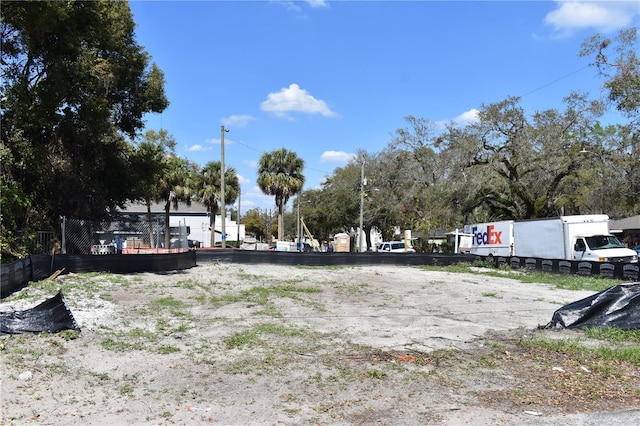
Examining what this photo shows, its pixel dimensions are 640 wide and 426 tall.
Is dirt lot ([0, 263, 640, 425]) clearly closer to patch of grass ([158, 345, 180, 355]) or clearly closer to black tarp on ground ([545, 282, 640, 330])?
patch of grass ([158, 345, 180, 355])

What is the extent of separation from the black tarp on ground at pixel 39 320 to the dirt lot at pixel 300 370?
0.22 metres

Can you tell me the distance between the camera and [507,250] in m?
29.2

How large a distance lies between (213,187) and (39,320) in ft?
134

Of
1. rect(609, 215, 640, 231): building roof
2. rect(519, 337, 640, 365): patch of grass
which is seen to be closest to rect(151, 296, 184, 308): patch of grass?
rect(519, 337, 640, 365): patch of grass

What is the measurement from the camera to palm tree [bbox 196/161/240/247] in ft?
157

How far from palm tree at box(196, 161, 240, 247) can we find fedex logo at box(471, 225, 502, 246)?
24.5 meters

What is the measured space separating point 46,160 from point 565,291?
19477 mm

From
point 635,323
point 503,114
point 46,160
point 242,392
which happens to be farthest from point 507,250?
point 242,392

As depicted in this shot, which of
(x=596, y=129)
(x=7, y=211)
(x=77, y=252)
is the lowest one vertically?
(x=77, y=252)

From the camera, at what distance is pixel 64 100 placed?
1862cm

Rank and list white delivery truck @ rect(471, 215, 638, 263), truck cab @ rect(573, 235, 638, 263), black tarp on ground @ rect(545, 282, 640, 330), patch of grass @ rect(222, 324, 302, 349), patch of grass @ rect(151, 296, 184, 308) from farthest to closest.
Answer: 1. white delivery truck @ rect(471, 215, 638, 263)
2. truck cab @ rect(573, 235, 638, 263)
3. patch of grass @ rect(151, 296, 184, 308)
4. black tarp on ground @ rect(545, 282, 640, 330)
5. patch of grass @ rect(222, 324, 302, 349)

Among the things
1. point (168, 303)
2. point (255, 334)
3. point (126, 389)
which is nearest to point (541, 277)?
point (168, 303)

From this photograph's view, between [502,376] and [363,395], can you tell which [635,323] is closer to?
[502,376]

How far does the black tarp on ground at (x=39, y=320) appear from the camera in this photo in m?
7.46
